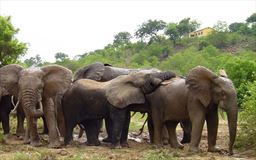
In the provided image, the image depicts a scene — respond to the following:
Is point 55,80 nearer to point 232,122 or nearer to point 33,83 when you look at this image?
point 33,83

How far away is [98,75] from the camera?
45.3 feet

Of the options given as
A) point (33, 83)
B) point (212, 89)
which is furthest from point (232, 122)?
point (33, 83)

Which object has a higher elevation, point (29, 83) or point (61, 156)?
point (29, 83)

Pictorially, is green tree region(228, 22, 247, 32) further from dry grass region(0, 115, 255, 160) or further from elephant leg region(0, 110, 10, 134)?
dry grass region(0, 115, 255, 160)

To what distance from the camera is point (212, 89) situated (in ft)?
32.9

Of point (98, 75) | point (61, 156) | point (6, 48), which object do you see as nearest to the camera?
point (61, 156)

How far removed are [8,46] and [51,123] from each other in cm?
805

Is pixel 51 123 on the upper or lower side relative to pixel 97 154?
upper

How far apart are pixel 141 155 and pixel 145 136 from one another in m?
5.15

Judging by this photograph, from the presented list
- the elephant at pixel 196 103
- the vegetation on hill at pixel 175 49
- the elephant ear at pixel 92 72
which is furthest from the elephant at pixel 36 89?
the vegetation on hill at pixel 175 49

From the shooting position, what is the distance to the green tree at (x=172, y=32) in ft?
250

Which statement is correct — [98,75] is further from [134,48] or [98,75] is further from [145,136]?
[134,48]

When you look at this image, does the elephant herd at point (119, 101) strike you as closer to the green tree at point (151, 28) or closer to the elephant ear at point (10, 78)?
the elephant ear at point (10, 78)

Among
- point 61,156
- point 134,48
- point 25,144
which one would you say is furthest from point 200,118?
point 134,48
